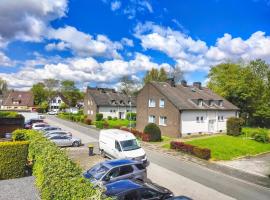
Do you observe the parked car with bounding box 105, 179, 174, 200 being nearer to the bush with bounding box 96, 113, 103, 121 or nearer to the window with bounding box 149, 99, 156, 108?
the window with bounding box 149, 99, 156, 108

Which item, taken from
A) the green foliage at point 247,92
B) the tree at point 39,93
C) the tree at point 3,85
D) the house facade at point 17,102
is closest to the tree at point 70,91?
the tree at point 39,93

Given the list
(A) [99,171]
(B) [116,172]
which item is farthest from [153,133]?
(A) [99,171]

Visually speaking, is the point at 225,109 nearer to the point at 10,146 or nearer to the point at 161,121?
the point at 161,121

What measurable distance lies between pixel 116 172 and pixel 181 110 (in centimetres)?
2258

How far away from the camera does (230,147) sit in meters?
30.8

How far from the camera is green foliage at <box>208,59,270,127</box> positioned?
187ft

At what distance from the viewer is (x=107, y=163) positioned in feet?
53.9

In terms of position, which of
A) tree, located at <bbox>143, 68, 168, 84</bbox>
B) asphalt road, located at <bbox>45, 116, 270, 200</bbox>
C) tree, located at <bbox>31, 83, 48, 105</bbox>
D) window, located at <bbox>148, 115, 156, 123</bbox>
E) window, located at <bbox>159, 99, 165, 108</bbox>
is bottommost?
asphalt road, located at <bbox>45, 116, 270, 200</bbox>

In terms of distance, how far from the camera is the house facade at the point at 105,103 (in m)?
64.0

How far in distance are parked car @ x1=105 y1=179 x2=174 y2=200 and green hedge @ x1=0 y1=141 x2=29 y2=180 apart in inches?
286

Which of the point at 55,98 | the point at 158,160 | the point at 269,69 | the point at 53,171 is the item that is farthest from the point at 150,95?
the point at 55,98

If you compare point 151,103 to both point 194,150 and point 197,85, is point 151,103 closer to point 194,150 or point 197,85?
point 197,85

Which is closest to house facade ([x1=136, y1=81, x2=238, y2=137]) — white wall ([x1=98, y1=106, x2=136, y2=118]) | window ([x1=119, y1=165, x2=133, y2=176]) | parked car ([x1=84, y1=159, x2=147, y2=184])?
white wall ([x1=98, y1=106, x2=136, y2=118])

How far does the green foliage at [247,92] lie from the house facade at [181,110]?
37.9ft
